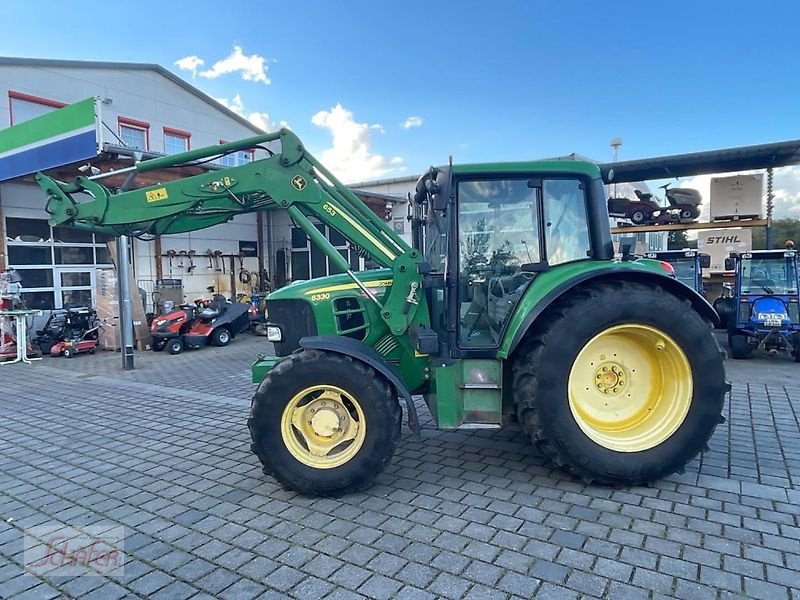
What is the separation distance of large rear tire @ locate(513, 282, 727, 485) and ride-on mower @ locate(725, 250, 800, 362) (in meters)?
6.46

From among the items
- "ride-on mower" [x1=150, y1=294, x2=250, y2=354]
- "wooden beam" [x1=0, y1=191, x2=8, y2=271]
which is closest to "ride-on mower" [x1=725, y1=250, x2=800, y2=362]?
"ride-on mower" [x1=150, y1=294, x2=250, y2=354]

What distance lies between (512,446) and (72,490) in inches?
143

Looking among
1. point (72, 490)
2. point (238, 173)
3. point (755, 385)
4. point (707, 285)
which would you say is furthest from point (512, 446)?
point (707, 285)

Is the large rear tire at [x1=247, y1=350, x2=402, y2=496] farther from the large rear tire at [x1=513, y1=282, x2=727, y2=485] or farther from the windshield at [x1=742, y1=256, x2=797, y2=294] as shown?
the windshield at [x1=742, y1=256, x2=797, y2=294]

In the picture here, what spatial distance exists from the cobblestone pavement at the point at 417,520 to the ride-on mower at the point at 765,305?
4015 millimetres

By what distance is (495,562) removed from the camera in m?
2.89

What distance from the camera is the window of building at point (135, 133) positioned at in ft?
51.5

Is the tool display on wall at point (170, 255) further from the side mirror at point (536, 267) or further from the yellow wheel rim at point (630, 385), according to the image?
the yellow wheel rim at point (630, 385)

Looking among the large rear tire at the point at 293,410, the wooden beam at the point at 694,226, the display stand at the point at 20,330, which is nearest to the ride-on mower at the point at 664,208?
the wooden beam at the point at 694,226

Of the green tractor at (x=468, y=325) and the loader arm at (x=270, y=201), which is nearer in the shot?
the green tractor at (x=468, y=325)

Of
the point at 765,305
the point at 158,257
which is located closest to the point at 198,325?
the point at 158,257

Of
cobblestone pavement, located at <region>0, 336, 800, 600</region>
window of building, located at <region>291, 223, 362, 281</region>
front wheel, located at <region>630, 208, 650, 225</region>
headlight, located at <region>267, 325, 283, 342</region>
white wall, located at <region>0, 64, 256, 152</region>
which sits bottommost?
cobblestone pavement, located at <region>0, 336, 800, 600</region>

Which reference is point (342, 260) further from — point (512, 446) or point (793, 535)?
point (793, 535)

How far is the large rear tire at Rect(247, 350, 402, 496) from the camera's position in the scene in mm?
3721
